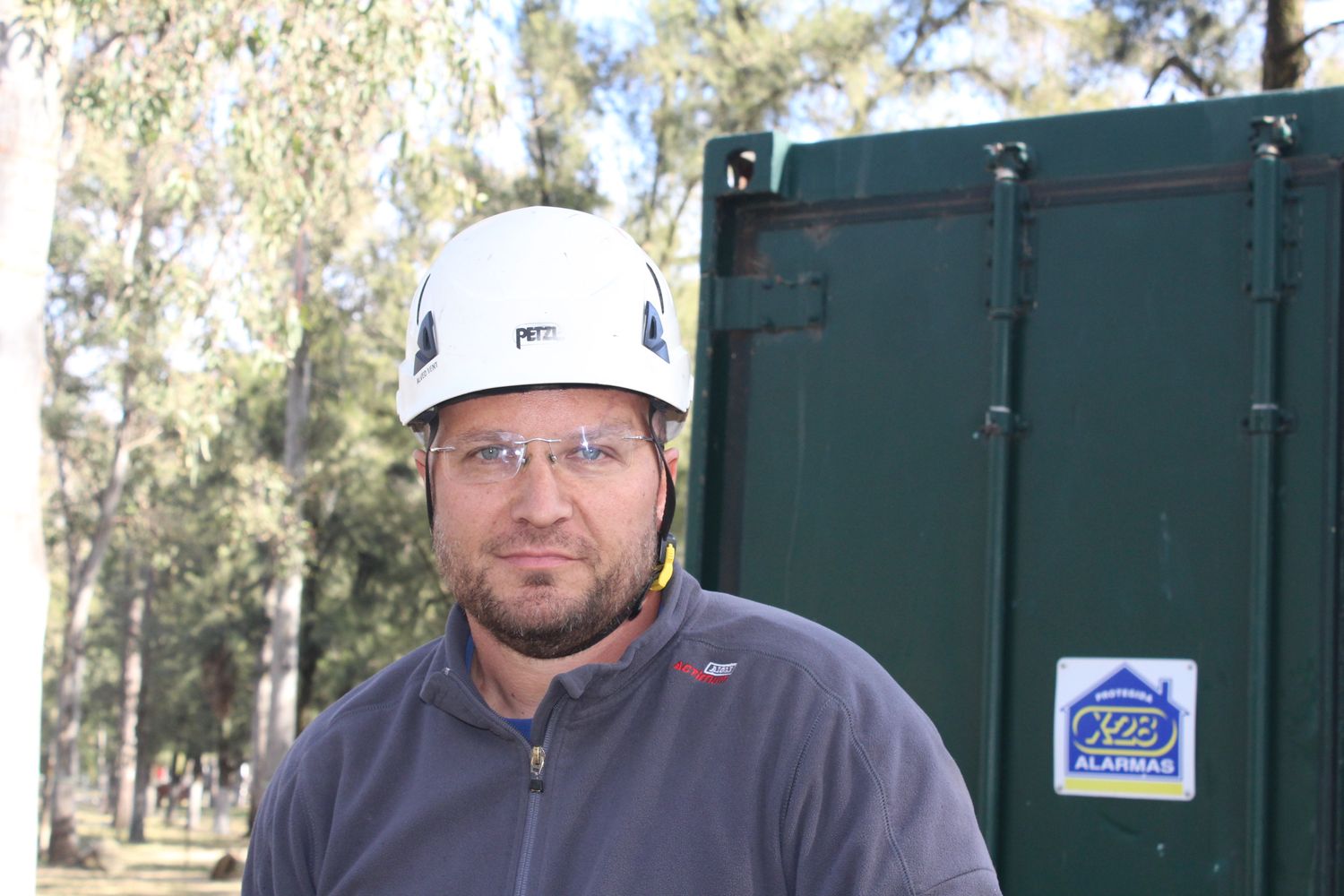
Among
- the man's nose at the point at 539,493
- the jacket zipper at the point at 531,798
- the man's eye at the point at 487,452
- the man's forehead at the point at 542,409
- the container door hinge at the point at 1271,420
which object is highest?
the container door hinge at the point at 1271,420

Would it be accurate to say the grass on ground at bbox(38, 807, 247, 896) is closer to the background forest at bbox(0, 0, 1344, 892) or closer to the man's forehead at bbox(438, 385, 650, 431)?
the background forest at bbox(0, 0, 1344, 892)

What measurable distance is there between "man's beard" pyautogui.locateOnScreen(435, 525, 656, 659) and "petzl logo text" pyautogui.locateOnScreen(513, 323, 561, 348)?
0.32m

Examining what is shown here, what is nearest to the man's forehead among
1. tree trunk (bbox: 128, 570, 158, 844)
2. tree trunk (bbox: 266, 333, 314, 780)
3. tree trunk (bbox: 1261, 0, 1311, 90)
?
tree trunk (bbox: 1261, 0, 1311, 90)

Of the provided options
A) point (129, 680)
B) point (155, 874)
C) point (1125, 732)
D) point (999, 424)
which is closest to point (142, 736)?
point (129, 680)

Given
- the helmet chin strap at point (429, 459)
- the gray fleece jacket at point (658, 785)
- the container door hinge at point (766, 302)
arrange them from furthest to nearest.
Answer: the container door hinge at point (766, 302) < the helmet chin strap at point (429, 459) < the gray fleece jacket at point (658, 785)

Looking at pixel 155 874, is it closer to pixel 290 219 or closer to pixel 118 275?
pixel 118 275

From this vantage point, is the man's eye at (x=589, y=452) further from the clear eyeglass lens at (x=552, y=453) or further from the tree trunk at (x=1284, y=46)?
the tree trunk at (x=1284, y=46)

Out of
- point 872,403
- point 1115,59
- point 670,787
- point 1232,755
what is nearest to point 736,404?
point 872,403

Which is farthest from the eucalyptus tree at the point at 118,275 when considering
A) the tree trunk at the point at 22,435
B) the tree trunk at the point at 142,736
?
the tree trunk at the point at 142,736

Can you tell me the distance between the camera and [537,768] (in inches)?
86.0

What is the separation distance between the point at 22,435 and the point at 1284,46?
6.93 meters

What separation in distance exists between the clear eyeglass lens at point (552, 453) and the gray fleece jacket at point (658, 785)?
214 millimetres

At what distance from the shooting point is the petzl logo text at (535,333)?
95.5 inches

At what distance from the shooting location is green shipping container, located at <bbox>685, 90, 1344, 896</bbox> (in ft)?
9.81
